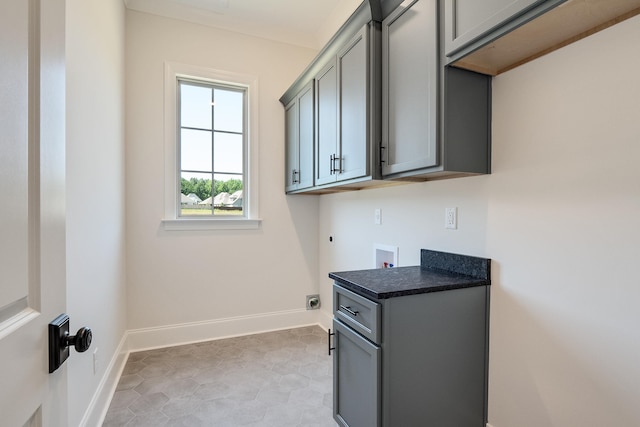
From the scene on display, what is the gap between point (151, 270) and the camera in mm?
2971

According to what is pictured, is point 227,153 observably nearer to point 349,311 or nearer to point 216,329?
point 216,329

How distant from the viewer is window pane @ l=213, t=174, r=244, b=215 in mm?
3277

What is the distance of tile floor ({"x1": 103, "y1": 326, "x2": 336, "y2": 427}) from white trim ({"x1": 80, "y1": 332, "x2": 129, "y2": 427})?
45 mm

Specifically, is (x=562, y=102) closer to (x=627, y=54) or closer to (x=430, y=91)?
(x=627, y=54)

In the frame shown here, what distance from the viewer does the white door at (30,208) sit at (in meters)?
0.54

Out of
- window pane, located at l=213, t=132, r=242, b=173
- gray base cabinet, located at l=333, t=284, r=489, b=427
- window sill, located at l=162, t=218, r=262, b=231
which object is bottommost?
gray base cabinet, located at l=333, t=284, r=489, b=427

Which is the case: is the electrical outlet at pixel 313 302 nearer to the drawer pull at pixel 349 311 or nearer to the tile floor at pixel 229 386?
the tile floor at pixel 229 386

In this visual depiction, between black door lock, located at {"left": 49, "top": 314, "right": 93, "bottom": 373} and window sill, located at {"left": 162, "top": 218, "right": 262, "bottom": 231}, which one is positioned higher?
window sill, located at {"left": 162, "top": 218, "right": 262, "bottom": 231}

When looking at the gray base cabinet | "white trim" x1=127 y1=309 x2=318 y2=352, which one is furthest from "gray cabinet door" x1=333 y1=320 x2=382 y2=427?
"white trim" x1=127 y1=309 x2=318 y2=352

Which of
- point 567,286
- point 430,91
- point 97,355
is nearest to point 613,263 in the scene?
point 567,286

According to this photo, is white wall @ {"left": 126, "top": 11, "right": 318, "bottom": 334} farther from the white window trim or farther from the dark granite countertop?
the dark granite countertop

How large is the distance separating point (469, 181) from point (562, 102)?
53 cm

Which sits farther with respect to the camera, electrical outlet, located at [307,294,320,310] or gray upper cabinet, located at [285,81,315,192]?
electrical outlet, located at [307,294,320,310]

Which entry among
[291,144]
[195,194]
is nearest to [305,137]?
[291,144]
